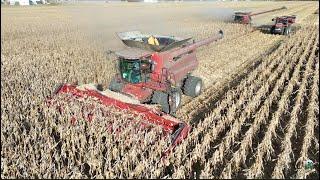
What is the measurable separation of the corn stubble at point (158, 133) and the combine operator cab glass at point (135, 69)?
1100mm

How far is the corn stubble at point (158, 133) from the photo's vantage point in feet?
20.0

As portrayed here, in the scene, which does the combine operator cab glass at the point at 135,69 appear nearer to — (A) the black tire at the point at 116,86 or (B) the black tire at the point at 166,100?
(A) the black tire at the point at 116,86

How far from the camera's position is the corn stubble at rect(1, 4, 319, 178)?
610 centimetres

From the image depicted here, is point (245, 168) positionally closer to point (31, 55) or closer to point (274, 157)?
point (274, 157)

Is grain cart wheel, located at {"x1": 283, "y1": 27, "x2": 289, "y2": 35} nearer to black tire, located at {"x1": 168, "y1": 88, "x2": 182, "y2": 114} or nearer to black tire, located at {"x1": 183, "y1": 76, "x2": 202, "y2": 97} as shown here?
black tire, located at {"x1": 183, "y1": 76, "x2": 202, "y2": 97}

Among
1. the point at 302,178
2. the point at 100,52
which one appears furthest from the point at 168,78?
the point at 100,52

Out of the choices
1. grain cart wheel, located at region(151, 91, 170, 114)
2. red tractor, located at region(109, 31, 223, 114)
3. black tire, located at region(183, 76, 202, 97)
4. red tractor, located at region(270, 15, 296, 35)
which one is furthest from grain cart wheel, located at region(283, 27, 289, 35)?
grain cart wheel, located at region(151, 91, 170, 114)

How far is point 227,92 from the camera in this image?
10.0 meters

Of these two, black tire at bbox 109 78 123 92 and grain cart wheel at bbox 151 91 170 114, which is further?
black tire at bbox 109 78 123 92

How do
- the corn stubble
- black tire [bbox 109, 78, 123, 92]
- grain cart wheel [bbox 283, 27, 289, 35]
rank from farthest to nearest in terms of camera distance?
grain cart wheel [bbox 283, 27, 289, 35], black tire [bbox 109, 78, 123, 92], the corn stubble

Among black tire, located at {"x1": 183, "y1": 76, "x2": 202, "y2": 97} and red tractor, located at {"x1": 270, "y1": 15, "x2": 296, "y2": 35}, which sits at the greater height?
red tractor, located at {"x1": 270, "y1": 15, "x2": 296, "y2": 35}

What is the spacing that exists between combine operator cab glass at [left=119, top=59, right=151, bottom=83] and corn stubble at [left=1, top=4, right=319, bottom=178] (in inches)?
43.3

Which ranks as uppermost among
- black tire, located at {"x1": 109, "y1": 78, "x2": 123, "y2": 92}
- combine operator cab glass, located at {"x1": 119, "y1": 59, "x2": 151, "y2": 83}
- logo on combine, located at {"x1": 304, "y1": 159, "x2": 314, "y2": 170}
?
combine operator cab glass, located at {"x1": 119, "y1": 59, "x2": 151, "y2": 83}

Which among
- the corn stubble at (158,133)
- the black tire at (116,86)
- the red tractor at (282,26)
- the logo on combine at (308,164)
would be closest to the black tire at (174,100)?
the corn stubble at (158,133)
